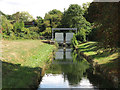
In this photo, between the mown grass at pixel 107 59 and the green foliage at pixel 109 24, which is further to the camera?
the mown grass at pixel 107 59

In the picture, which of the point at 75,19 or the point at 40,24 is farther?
the point at 40,24

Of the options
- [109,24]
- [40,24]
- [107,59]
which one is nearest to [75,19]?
[40,24]

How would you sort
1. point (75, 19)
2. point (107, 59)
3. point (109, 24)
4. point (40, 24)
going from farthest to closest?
point (40, 24), point (75, 19), point (107, 59), point (109, 24)

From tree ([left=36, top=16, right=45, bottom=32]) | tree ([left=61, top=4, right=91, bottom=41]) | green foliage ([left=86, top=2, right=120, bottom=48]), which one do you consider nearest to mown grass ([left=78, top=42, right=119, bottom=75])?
green foliage ([left=86, top=2, right=120, bottom=48])

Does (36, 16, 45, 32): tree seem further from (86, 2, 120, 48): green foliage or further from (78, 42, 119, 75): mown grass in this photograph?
(86, 2, 120, 48): green foliage

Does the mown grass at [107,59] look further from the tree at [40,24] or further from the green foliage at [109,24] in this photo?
the tree at [40,24]

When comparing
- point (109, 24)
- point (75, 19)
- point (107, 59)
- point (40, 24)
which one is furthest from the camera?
point (40, 24)

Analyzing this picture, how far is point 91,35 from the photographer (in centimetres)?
3853

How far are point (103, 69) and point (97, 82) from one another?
218 centimetres

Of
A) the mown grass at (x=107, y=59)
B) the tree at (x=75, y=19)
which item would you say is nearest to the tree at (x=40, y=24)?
the tree at (x=75, y=19)

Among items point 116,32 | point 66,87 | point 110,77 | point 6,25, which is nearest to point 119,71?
point 110,77

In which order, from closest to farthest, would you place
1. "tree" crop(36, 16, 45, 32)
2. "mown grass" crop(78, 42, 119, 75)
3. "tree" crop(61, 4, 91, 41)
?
"mown grass" crop(78, 42, 119, 75), "tree" crop(61, 4, 91, 41), "tree" crop(36, 16, 45, 32)

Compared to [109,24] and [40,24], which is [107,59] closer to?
[109,24]

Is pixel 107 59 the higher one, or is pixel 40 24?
pixel 40 24
